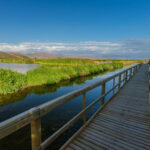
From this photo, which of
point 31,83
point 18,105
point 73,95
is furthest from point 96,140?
point 31,83

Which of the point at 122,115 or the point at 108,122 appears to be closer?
the point at 108,122

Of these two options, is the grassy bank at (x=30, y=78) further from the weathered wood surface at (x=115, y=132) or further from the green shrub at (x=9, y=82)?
the weathered wood surface at (x=115, y=132)

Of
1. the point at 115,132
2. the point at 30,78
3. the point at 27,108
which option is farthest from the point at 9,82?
the point at 115,132

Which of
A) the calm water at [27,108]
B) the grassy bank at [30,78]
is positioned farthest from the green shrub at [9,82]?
the calm water at [27,108]

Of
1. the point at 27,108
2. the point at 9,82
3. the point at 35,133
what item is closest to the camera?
the point at 35,133

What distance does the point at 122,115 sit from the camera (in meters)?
4.23

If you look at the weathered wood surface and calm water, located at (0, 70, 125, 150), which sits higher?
the weathered wood surface

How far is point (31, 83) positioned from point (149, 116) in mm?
12107

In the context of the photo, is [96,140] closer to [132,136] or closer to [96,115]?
[132,136]

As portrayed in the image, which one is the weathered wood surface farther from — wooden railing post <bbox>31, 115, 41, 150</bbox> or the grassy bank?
the grassy bank

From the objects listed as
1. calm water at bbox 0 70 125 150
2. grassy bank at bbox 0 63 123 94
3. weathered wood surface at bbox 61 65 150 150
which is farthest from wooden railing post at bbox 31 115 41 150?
grassy bank at bbox 0 63 123 94

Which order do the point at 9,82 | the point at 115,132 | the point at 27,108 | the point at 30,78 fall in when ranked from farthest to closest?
the point at 30,78, the point at 9,82, the point at 27,108, the point at 115,132

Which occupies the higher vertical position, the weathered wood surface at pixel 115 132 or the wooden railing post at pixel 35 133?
the wooden railing post at pixel 35 133

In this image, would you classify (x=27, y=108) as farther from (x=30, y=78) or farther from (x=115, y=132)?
(x=30, y=78)
